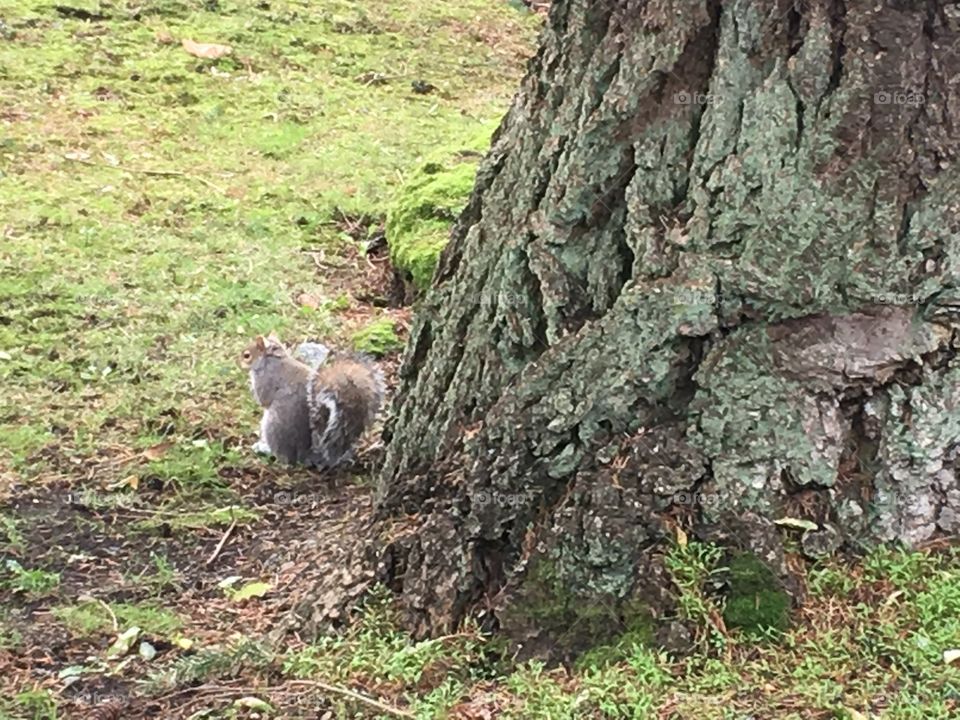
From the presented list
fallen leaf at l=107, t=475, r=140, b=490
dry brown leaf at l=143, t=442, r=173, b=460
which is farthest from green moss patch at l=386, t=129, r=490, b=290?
fallen leaf at l=107, t=475, r=140, b=490

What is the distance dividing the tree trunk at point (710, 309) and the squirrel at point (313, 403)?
5.05 feet

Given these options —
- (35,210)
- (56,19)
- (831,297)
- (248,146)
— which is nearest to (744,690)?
(831,297)

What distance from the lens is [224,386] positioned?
4746 mm

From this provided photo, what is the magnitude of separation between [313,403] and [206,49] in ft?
16.6

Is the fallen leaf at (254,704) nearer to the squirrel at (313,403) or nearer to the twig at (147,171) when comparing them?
the squirrel at (313,403)

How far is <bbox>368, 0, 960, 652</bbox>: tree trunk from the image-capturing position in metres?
2.26

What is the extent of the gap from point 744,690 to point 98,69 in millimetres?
6992

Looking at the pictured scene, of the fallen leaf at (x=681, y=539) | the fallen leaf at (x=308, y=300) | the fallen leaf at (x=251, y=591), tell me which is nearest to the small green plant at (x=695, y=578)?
the fallen leaf at (x=681, y=539)

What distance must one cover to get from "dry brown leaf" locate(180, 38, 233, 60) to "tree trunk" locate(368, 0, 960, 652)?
20.9ft

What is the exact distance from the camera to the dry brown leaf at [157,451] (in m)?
4.19

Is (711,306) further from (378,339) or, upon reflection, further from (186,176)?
(186,176)
